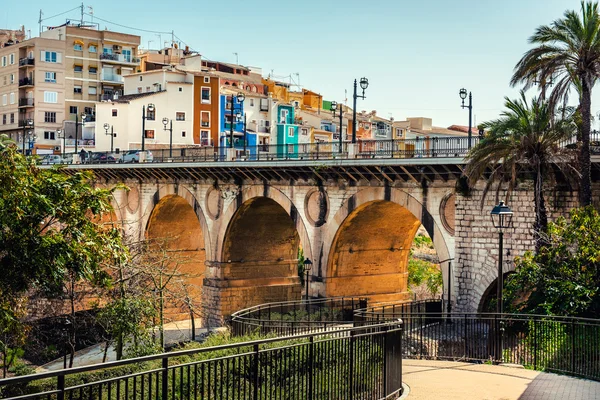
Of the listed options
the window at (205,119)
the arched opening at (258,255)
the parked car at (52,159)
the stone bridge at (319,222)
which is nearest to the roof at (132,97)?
the window at (205,119)

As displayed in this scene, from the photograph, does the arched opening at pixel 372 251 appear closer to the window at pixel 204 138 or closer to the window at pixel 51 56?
the window at pixel 204 138

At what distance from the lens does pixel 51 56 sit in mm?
78938

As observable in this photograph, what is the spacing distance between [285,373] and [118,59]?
75335 millimetres

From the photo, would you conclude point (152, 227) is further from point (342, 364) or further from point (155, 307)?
point (342, 364)

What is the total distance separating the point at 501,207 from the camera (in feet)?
61.7

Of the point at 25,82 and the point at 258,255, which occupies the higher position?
the point at 25,82

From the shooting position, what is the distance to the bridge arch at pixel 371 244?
3311 cm

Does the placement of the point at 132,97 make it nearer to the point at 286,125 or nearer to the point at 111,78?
the point at 111,78

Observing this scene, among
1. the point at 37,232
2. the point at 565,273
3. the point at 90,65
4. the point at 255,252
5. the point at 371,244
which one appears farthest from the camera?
the point at 90,65


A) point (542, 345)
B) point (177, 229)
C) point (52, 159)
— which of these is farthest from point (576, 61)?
point (52, 159)

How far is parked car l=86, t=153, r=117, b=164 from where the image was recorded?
175 feet

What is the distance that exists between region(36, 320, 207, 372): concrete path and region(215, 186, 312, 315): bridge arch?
2.78 metres

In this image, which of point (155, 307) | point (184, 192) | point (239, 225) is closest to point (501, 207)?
point (155, 307)

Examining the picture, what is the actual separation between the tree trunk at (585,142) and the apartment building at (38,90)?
6182 cm
